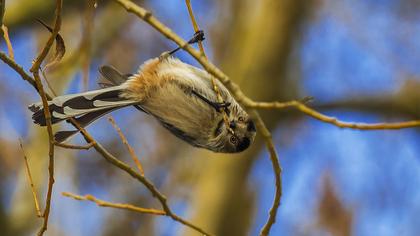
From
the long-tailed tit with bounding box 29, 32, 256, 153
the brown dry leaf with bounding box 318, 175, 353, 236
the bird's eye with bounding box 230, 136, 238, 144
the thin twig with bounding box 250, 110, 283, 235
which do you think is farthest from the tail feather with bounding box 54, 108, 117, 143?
the brown dry leaf with bounding box 318, 175, 353, 236

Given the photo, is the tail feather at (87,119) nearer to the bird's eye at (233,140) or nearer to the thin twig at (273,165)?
the bird's eye at (233,140)

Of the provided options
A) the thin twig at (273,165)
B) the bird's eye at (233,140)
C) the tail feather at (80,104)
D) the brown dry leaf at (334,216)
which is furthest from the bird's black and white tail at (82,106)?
the brown dry leaf at (334,216)

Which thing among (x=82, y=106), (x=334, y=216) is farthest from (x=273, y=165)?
(x=334, y=216)

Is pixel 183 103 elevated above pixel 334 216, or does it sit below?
above

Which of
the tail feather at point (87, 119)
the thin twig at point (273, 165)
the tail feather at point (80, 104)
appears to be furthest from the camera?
the tail feather at point (87, 119)

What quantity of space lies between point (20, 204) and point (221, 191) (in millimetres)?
1493

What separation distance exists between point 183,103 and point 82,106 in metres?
0.48

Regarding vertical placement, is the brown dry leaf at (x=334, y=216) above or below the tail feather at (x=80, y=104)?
below

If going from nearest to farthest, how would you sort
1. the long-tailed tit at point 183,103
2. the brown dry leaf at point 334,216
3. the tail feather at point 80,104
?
the tail feather at point 80,104
the long-tailed tit at point 183,103
the brown dry leaf at point 334,216

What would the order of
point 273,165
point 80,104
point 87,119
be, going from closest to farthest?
point 273,165
point 80,104
point 87,119

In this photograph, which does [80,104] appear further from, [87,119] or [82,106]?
[87,119]

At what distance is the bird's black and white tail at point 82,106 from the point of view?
2434 millimetres

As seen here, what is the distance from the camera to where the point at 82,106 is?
266cm

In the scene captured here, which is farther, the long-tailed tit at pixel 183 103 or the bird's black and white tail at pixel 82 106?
the long-tailed tit at pixel 183 103
